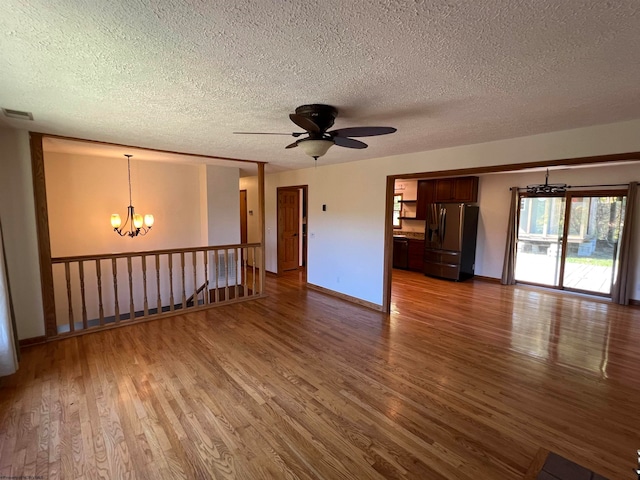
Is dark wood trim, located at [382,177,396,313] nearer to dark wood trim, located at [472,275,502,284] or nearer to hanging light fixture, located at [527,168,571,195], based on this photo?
hanging light fixture, located at [527,168,571,195]

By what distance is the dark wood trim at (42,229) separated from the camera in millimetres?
3170

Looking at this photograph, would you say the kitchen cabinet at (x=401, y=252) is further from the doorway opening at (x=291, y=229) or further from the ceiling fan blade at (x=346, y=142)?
the ceiling fan blade at (x=346, y=142)

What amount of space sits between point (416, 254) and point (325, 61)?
6339 millimetres

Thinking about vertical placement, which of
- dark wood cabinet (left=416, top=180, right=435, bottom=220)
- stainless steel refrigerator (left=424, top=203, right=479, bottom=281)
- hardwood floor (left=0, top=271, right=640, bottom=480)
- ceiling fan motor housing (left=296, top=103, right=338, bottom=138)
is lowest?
hardwood floor (left=0, top=271, right=640, bottom=480)

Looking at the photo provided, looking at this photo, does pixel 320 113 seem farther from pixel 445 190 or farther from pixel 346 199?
pixel 445 190

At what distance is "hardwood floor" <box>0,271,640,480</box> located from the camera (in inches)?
71.9

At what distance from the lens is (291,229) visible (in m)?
7.17

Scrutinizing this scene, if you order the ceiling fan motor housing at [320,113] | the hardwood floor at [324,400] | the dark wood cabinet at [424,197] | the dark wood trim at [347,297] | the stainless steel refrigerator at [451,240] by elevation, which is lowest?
the hardwood floor at [324,400]

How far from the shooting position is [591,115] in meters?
2.39

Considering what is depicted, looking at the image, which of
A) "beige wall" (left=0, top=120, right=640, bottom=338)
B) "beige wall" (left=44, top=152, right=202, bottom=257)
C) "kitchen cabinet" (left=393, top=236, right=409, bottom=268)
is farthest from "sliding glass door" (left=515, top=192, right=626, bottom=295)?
"beige wall" (left=44, top=152, right=202, bottom=257)

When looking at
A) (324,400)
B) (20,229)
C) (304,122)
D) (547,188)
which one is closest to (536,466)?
(324,400)

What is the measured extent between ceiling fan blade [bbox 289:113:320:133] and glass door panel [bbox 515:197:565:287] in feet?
19.0

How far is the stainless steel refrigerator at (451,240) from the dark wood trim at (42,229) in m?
6.52

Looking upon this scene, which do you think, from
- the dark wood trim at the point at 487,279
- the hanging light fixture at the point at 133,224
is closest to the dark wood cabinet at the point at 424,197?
the dark wood trim at the point at 487,279
